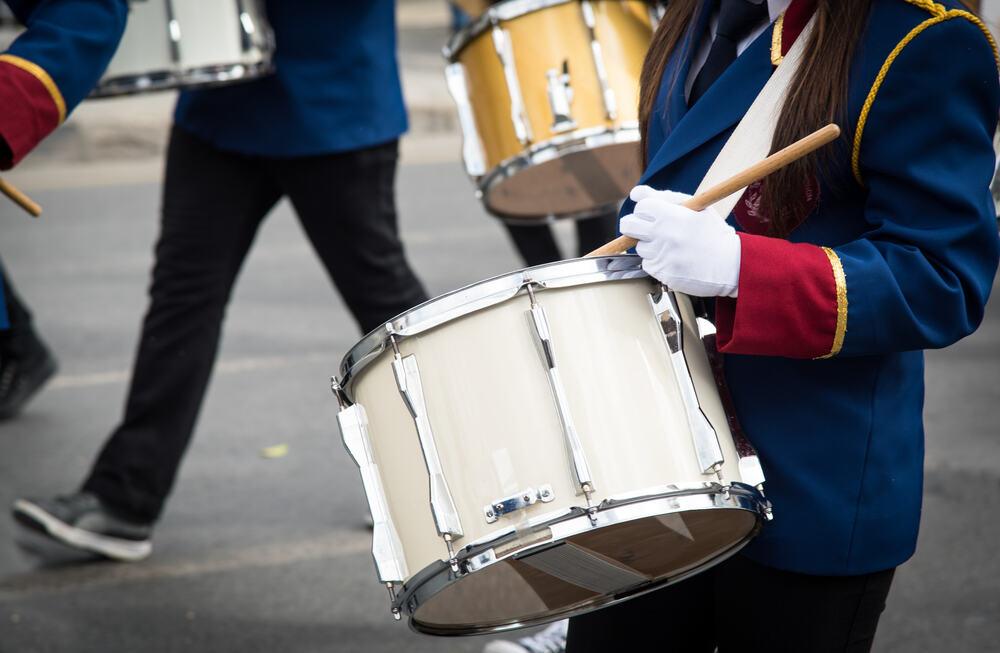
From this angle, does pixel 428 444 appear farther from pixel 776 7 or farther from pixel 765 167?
pixel 776 7

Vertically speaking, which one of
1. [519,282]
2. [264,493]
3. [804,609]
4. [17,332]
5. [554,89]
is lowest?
[264,493]

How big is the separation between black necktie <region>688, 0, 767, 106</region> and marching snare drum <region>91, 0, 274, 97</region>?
1683mm

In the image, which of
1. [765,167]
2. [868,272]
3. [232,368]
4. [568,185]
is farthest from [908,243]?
[232,368]

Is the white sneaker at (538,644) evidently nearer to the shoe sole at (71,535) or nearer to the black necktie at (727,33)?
the shoe sole at (71,535)

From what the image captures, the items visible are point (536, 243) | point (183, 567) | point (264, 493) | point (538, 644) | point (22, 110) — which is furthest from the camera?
point (536, 243)

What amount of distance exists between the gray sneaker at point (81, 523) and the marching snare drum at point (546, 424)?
76.0 inches

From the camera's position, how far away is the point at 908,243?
1391mm

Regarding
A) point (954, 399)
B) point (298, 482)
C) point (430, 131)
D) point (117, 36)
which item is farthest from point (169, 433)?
point (430, 131)

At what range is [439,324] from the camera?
1.51m

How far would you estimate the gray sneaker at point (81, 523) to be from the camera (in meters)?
3.26

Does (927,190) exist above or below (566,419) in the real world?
above

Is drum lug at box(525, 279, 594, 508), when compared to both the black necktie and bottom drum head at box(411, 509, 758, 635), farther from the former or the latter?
→ the black necktie

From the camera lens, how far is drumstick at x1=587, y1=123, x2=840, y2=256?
1345mm

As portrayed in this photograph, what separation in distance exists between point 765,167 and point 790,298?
0.15 meters
